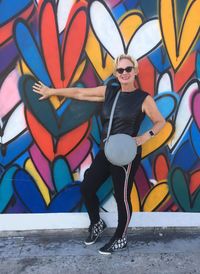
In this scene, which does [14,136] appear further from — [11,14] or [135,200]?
[135,200]

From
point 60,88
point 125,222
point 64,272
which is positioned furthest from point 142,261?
point 60,88

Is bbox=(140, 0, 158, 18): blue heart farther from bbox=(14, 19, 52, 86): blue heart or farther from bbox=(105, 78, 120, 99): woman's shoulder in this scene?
bbox=(14, 19, 52, 86): blue heart

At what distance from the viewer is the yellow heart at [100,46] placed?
3746 millimetres

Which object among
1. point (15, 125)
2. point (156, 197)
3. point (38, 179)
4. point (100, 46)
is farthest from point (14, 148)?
point (156, 197)

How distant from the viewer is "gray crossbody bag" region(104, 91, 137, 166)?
11.2ft

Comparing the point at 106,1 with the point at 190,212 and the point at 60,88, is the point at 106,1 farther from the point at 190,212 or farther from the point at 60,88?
the point at 190,212

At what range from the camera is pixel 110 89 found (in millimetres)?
3645

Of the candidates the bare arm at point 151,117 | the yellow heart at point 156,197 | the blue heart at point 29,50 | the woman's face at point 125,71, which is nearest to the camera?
the woman's face at point 125,71

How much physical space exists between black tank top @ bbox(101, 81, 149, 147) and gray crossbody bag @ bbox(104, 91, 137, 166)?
0.11 metres

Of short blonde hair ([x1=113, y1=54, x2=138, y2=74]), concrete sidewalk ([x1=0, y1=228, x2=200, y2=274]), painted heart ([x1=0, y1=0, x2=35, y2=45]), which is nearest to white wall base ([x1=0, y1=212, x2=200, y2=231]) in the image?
concrete sidewalk ([x1=0, y1=228, x2=200, y2=274])

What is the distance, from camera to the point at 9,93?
3.76 meters

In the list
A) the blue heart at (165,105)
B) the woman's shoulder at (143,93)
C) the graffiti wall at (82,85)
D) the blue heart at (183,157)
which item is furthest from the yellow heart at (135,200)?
the woman's shoulder at (143,93)

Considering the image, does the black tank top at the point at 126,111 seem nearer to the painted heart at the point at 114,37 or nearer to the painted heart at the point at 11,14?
the painted heart at the point at 114,37

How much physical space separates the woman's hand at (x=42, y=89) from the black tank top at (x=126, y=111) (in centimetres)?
57
